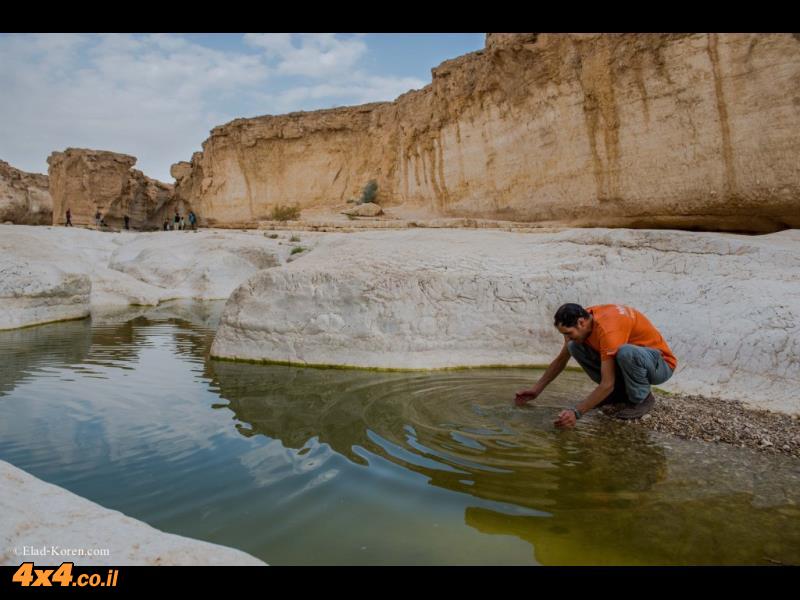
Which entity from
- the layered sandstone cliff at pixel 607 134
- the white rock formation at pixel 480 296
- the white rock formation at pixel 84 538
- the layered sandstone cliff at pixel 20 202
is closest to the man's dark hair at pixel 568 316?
the white rock formation at pixel 480 296

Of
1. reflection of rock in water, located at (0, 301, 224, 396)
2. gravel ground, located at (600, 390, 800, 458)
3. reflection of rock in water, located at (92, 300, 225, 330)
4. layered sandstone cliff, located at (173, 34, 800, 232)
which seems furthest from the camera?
reflection of rock in water, located at (92, 300, 225, 330)

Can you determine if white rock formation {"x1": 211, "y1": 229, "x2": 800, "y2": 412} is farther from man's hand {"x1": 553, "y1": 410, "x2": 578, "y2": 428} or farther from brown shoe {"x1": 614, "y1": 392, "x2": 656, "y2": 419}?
man's hand {"x1": 553, "y1": 410, "x2": 578, "y2": 428}

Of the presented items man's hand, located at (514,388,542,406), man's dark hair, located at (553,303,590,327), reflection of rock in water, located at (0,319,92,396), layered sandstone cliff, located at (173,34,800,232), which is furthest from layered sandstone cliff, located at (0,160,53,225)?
man's dark hair, located at (553,303,590,327)

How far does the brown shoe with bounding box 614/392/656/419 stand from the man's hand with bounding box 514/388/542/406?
54 cm

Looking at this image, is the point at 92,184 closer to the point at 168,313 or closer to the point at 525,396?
the point at 168,313

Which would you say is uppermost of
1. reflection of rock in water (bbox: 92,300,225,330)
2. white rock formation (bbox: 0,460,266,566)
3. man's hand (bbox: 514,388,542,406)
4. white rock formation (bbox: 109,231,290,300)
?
white rock formation (bbox: 109,231,290,300)

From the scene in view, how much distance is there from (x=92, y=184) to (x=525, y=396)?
125 feet

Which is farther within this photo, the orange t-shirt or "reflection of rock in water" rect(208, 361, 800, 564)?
the orange t-shirt

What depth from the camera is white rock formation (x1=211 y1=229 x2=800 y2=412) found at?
490 centimetres

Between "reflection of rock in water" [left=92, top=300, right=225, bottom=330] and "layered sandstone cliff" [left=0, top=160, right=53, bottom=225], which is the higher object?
"layered sandstone cliff" [left=0, top=160, right=53, bottom=225]

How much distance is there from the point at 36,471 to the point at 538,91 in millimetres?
14816
